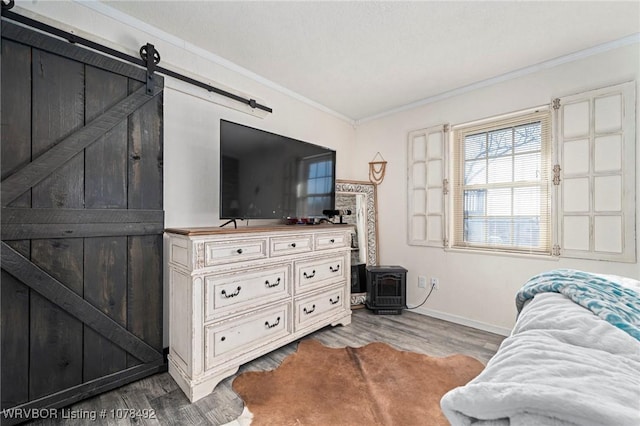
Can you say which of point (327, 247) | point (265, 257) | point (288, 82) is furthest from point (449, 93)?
point (265, 257)

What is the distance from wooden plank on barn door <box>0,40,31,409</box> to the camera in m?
1.38

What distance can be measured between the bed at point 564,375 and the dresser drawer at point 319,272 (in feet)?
5.27

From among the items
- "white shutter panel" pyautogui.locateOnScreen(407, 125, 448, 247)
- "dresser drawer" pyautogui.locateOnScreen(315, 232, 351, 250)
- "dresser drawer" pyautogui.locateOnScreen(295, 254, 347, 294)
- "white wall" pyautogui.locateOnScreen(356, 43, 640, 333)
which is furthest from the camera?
"white shutter panel" pyautogui.locateOnScreen(407, 125, 448, 247)

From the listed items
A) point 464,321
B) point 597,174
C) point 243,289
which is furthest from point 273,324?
point 597,174

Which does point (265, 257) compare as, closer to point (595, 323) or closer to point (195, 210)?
point (195, 210)

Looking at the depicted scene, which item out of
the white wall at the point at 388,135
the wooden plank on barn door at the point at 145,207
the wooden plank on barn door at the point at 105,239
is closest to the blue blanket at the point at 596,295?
the white wall at the point at 388,135

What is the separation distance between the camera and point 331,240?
8.50 ft

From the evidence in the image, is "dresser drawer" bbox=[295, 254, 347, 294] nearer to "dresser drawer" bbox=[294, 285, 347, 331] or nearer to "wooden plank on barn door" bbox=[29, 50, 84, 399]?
"dresser drawer" bbox=[294, 285, 347, 331]

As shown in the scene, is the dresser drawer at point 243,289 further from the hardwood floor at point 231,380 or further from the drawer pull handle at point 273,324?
the hardwood floor at point 231,380

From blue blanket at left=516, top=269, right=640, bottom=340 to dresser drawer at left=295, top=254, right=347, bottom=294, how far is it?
4.93 feet

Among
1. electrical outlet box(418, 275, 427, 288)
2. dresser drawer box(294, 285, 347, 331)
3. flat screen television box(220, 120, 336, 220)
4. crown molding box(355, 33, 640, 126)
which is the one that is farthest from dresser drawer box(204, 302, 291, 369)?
crown molding box(355, 33, 640, 126)

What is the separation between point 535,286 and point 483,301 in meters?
1.68

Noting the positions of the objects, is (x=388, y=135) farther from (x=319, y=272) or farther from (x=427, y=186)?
(x=319, y=272)

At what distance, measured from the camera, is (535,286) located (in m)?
1.25
